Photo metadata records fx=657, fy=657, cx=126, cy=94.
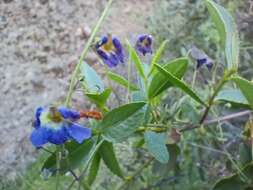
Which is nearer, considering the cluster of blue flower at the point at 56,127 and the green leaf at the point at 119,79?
the cluster of blue flower at the point at 56,127

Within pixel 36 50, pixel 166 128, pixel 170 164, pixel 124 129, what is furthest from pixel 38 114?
pixel 36 50

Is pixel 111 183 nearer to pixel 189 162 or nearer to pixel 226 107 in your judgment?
pixel 189 162

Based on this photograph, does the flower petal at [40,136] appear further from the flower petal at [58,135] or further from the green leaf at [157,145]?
the green leaf at [157,145]

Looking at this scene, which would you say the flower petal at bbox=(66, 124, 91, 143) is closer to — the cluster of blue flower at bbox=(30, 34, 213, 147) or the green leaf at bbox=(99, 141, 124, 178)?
the cluster of blue flower at bbox=(30, 34, 213, 147)

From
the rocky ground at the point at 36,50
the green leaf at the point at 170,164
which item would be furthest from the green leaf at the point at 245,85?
the rocky ground at the point at 36,50

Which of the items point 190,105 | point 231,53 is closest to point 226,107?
point 190,105

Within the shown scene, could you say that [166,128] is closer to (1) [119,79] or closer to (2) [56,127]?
(1) [119,79]
